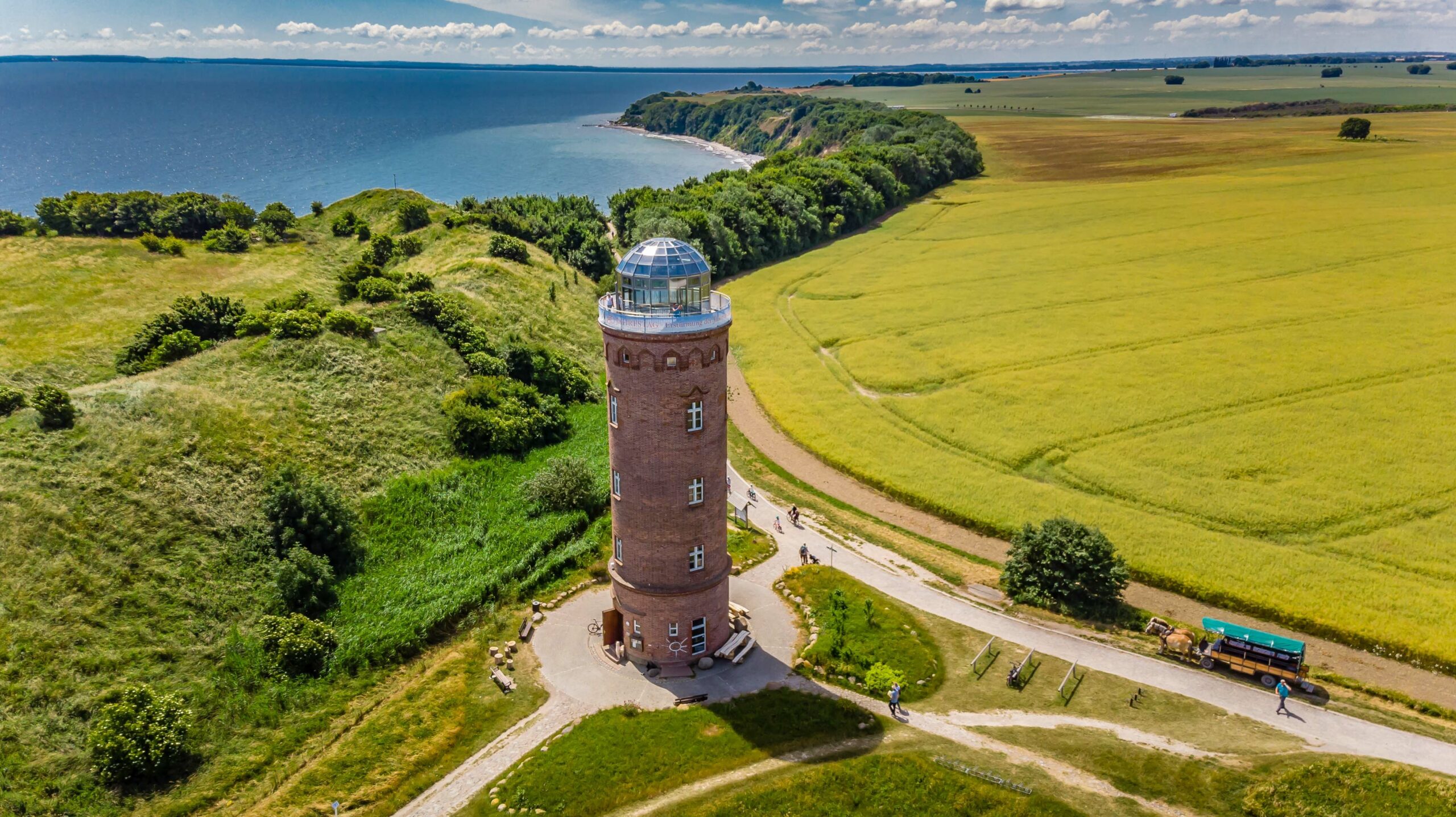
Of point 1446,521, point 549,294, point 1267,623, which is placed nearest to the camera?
point 1267,623

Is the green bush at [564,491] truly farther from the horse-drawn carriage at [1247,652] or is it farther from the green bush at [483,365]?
the horse-drawn carriage at [1247,652]

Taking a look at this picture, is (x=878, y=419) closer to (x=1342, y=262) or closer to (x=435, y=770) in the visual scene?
(x=435, y=770)

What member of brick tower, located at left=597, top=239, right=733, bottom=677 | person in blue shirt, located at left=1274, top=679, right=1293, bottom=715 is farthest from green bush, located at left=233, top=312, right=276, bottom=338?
person in blue shirt, located at left=1274, top=679, right=1293, bottom=715

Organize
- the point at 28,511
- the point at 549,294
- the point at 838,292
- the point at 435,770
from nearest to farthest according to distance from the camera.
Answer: the point at 435,770
the point at 28,511
the point at 549,294
the point at 838,292

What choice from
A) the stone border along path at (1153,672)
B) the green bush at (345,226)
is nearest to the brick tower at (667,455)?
the stone border along path at (1153,672)

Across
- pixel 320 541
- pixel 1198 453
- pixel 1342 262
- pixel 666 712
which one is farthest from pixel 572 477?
pixel 1342 262

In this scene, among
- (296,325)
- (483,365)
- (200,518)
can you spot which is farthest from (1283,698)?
(296,325)

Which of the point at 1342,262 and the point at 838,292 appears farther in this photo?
the point at 838,292
